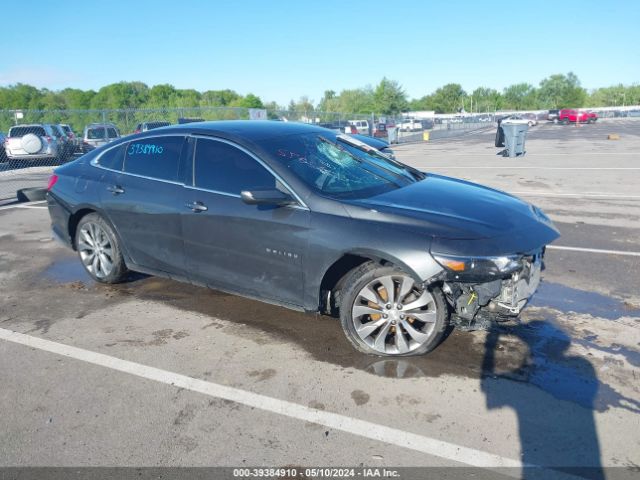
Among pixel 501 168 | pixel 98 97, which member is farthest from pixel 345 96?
pixel 501 168

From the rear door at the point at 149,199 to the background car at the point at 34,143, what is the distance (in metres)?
15.0

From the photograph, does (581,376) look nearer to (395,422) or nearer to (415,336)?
(415,336)

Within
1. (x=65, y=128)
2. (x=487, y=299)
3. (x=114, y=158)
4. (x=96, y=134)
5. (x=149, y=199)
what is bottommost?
(x=487, y=299)

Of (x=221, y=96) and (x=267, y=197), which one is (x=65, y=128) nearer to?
(x=267, y=197)

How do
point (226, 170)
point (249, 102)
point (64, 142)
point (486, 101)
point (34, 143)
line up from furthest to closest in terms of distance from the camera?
point (486, 101) → point (249, 102) → point (64, 142) → point (34, 143) → point (226, 170)

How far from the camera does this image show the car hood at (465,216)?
3.55 meters

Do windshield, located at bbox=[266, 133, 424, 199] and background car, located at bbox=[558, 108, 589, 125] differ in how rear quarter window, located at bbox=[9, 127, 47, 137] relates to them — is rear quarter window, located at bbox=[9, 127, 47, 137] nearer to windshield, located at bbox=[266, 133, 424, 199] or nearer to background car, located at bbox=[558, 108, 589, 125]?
windshield, located at bbox=[266, 133, 424, 199]

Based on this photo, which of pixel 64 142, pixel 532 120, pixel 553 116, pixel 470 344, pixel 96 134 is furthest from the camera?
pixel 553 116

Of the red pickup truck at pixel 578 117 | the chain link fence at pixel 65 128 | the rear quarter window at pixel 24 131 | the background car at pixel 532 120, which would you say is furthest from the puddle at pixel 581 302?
the red pickup truck at pixel 578 117

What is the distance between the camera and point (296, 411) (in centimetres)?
319

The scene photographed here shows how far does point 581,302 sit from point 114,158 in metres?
4.73

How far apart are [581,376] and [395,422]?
4.56ft

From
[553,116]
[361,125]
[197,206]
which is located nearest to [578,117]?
[553,116]

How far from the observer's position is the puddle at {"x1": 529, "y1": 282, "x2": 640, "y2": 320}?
4543mm
